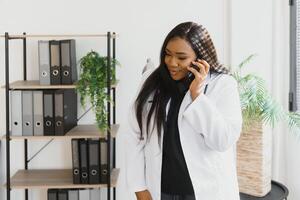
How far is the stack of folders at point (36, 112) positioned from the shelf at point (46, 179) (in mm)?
332

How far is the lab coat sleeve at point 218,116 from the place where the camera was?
5.24 feet

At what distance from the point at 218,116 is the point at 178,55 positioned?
0.97 feet

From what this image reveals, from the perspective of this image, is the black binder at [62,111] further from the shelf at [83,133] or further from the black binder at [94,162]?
the black binder at [94,162]

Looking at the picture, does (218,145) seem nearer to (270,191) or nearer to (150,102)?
(150,102)

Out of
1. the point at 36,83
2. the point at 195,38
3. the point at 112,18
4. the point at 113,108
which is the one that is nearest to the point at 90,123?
the point at 113,108

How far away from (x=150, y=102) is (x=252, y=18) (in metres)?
1.53

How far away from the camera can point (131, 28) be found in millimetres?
2998

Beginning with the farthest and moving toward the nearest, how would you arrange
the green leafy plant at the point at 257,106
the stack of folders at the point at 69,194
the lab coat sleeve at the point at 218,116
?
the stack of folders at the point at 69,194 → the green leafy plant at the point at 257,106 → the lab coat sleeve at the point at 218,116

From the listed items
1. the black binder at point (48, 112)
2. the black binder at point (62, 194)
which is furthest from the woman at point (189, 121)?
the black binder at point (62, 194)

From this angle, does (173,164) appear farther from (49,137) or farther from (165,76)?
(49,137)

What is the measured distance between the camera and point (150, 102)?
5.86 ft

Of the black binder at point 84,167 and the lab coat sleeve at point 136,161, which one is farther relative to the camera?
the black binder at point 84,167

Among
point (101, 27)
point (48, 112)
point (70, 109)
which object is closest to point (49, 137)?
point (48, 112)

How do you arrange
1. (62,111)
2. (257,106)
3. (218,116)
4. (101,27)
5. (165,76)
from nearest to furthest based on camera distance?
(218,116), (165,76), (257,106), (62,111), (101,27)
